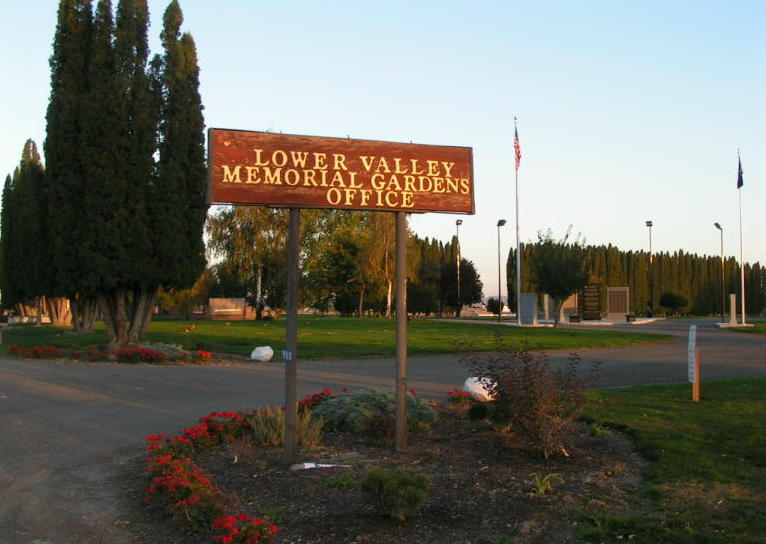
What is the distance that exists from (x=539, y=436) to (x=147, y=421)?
6.09 meters

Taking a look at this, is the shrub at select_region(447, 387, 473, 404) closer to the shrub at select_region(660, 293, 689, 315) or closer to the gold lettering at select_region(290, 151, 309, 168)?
the gold lettering at select_region(290, 151, 309, 168)

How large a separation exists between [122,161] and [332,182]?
16.7 metres

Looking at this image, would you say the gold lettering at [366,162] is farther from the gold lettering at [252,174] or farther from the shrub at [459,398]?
the shrub at [459,398]

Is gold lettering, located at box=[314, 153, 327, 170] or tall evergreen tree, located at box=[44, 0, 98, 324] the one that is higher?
tall evergreen tree, located at box=[44, 0, 98, 324]

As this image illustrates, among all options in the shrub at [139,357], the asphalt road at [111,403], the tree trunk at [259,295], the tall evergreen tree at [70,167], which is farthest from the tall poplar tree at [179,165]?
the tree trunk at [259,295]

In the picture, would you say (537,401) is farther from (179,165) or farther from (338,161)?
→ (179,165)

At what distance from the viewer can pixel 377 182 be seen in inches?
336

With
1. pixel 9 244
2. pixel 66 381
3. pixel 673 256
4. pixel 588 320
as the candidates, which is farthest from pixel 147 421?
pixel 673 256

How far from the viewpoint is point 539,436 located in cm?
750

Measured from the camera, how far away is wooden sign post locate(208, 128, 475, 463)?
26.3ft

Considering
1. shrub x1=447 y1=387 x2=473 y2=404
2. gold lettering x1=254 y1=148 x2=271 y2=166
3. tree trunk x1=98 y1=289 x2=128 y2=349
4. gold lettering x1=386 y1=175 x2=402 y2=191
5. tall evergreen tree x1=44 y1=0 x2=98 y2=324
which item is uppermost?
tall evergreen tree x1=44 y1=0 x2=98 y2=324

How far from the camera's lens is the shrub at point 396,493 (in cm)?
564

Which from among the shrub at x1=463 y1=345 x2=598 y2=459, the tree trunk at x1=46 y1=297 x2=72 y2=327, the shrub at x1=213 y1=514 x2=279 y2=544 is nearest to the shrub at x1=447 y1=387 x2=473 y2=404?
the shrub at x1=463 y1=345 x2=598 y2=459

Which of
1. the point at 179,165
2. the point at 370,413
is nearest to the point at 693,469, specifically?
the point at 370,413
